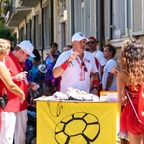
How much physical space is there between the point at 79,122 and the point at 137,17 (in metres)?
3.25

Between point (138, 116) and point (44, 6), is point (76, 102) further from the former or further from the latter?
point (44, 6)

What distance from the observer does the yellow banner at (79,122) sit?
6969 mm

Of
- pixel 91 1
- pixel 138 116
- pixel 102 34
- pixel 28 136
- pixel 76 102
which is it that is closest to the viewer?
pixel 138 116

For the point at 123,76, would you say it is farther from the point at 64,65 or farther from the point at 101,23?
the point at 101,23

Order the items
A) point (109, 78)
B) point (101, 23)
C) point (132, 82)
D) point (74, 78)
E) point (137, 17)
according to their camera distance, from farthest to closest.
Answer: point (101, 23), point (137, 17), point (109, 78), point (74, 78), point (132, 82)

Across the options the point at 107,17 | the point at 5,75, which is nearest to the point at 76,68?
the point at 5,75

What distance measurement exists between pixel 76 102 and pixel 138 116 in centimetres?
136

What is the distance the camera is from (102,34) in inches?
496

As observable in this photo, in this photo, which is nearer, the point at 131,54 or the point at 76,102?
the point at 131,54

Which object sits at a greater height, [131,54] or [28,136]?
[131,54]

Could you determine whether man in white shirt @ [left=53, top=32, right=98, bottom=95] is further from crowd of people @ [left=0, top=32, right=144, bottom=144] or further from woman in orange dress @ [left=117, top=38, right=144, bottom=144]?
woman in orange dress @ [left=117, top=38, right=144, bottom=144]

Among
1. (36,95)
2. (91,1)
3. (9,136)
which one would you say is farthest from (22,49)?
(91,1)

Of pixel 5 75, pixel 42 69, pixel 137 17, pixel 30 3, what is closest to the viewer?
pixel 5 75

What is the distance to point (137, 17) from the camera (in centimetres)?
953
